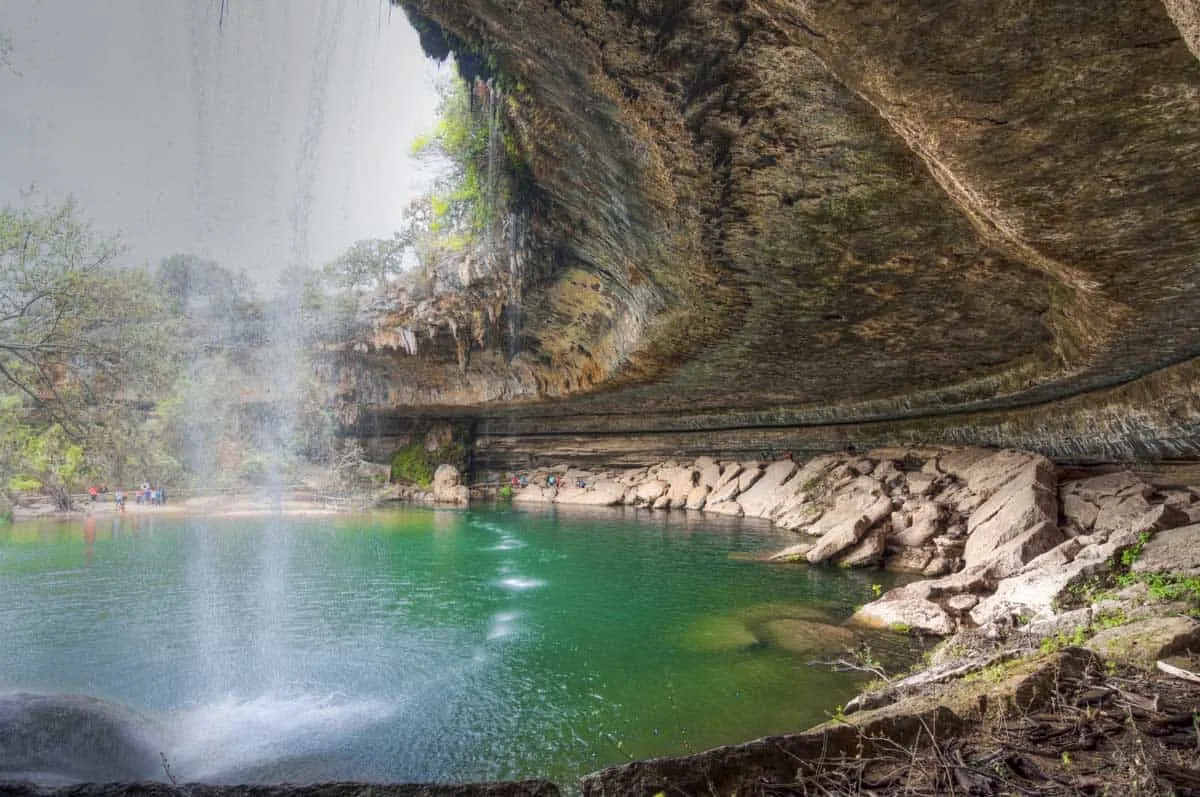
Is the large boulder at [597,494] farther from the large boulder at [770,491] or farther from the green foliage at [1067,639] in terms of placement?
the green foliage at [1067,639]

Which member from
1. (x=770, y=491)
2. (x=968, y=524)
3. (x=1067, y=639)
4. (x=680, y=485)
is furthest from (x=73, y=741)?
(x=680, y=485)

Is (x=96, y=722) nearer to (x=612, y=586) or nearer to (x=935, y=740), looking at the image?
(x=935, y=740)

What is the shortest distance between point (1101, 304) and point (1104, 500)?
4.91 meters

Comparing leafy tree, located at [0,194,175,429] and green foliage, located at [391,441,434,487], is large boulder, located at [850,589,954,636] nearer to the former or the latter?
leafy tree, located at [0,194,175,429]

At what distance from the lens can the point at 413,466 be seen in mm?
27328

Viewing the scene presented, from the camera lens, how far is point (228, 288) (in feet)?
77.6

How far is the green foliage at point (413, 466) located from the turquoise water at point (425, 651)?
41.9 ft

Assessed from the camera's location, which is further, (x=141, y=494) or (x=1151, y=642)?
(x=141, y=494)

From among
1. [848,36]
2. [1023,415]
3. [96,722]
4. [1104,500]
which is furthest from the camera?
[1023,415]

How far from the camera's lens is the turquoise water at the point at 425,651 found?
496cm

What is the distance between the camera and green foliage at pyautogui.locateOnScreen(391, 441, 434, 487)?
2697cm

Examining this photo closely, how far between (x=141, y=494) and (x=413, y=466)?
10105mm

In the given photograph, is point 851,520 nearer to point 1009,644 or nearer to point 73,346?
point 1009,644

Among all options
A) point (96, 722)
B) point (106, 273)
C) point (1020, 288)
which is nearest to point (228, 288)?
point (106, 273)
